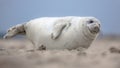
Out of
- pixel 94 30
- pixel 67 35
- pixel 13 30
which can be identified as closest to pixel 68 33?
pixel 67 35

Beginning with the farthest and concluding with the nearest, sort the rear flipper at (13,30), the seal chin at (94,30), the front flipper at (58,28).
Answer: the rear flipper at (13,30) < the front flipper at (58,28) < the seal chin at (94,30)

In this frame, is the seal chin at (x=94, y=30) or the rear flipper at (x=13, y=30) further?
the rear flipper at (x=13, y=30)

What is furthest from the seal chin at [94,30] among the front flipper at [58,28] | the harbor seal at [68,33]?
the front flipper at [58,28]

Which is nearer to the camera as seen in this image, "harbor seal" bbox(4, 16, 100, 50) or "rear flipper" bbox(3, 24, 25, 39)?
"harbor seal" bbox(4, 16, 100, 50)

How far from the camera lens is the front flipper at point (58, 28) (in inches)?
151

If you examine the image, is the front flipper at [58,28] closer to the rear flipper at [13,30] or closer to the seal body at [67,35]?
the seal body at [67,35]

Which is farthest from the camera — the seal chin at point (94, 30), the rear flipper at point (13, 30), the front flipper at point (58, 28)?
the rear flipper at point (13, 30)

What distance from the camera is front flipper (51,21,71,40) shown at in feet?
12.6

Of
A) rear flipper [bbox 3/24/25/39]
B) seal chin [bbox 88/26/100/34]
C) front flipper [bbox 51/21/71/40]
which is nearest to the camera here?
seal chin [bbox 88/26/100/34]

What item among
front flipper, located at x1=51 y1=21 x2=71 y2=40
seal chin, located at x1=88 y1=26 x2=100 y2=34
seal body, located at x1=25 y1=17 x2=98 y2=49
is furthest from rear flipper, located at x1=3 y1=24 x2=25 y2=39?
seal chin, located at x1=88 y1=26 x2=100 y2=34

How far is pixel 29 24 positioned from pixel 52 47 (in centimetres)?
71

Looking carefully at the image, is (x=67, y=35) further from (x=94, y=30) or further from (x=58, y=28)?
(x=94, y=30)

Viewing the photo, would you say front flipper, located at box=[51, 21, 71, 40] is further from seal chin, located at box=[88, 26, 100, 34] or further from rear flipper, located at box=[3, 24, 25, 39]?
rear flipper, located at box=[3, 24, 25, 39]

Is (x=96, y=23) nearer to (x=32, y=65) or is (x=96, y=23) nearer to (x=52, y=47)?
(x=52, y=47)
